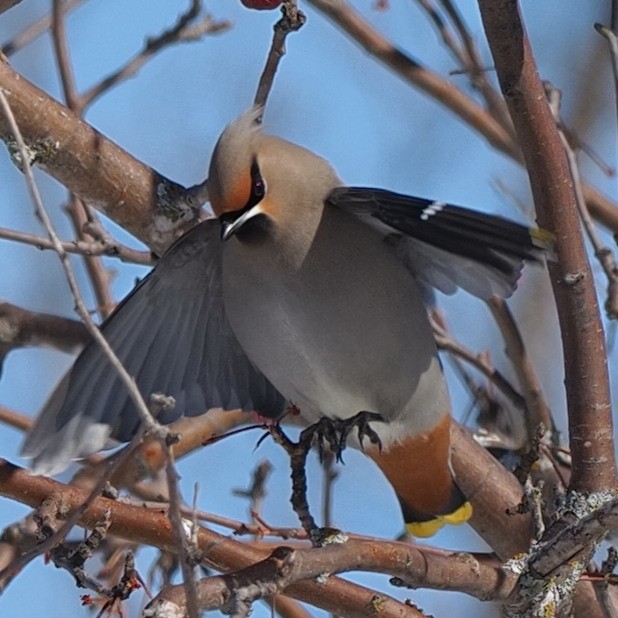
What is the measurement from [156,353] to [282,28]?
1.23 m

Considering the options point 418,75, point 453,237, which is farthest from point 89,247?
point 418,75

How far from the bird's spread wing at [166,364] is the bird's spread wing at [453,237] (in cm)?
50

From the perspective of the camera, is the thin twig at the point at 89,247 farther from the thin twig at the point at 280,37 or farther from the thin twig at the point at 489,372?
the thin twig at the point at 489,372

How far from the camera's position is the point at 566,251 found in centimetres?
303

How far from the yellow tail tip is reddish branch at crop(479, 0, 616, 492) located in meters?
0.76

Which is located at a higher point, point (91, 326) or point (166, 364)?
point (166, 364)

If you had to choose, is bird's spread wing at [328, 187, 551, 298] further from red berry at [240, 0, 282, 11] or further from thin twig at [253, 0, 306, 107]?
red berry at [240, 0, 282, 11]

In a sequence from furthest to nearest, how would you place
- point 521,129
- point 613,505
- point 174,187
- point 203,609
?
point 174,187 → point 521,129 → point 613,505 → point 203,609

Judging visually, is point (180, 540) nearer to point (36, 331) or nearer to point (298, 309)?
point (298, 309)

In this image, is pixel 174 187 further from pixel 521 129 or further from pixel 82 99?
pixel 521 129

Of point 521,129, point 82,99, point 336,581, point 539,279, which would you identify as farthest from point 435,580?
point 539,279

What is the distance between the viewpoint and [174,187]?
3.66 meters

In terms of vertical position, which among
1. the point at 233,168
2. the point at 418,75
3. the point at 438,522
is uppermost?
the point at 418,75

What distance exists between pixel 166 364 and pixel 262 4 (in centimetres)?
111
